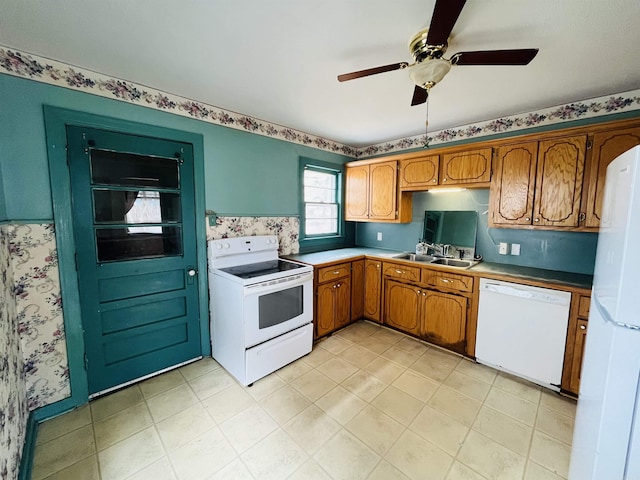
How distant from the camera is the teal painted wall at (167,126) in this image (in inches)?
64.8

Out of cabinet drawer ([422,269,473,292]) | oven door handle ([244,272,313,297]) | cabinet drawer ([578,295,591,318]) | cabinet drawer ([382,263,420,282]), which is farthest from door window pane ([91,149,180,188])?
cabinet drawer ([578,295,591,318])

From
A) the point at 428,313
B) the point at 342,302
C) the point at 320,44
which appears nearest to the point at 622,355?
the point at 320,44

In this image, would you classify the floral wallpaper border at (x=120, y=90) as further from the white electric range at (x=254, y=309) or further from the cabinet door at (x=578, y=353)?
the cabinet door at (x=578, y=353)

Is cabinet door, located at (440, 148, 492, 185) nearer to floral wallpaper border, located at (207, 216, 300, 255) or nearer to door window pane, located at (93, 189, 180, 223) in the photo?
floral wallpaper border, located at (207, 216, 300, 255)

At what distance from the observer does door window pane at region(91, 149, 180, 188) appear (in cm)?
195

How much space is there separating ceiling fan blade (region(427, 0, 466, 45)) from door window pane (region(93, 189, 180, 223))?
2217 mm

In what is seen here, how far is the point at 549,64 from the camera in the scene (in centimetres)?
170

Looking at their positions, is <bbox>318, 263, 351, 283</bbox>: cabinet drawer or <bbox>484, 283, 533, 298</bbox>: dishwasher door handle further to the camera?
<bbox>318, 263, 351, 283</bbox>: cabinet drawer

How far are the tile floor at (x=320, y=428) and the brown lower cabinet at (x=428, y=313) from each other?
31 cm

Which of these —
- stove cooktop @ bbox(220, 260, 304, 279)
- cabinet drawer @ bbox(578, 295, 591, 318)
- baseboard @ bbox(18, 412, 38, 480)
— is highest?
stove cooktop @ bbox(220, 260, 304, 279)

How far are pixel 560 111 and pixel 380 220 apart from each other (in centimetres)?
200

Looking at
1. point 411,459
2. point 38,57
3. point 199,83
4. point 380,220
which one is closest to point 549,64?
point 380,220

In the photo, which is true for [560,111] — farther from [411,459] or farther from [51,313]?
[51,313]

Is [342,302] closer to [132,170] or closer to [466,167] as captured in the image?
[466,167]
